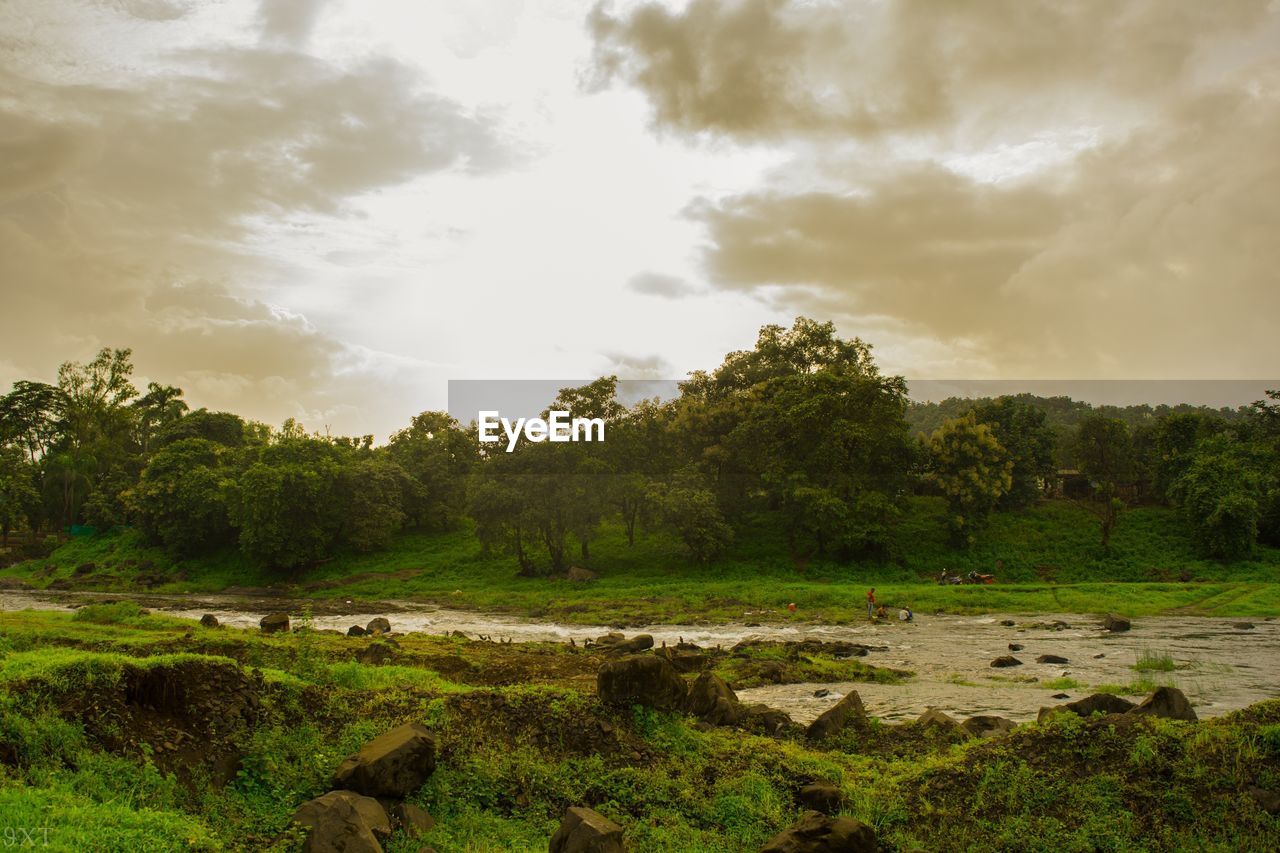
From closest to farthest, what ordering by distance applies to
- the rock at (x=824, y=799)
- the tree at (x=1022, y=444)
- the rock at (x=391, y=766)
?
the rock at (x=391, y=766) < the rock at (x=824, y=799) < the tree at (x=1022, y=444)

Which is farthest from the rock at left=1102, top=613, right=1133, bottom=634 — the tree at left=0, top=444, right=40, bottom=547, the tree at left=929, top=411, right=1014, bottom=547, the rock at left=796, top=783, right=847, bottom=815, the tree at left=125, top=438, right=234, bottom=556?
the tree at left=0, top=444, right=40, bottom=547

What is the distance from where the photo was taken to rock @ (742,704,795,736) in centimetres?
1465

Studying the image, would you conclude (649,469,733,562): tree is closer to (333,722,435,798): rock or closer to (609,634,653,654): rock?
(609,634,653,654): rock

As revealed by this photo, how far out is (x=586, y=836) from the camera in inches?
337

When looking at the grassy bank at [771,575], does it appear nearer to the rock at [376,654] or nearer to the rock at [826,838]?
the rock at [376,654]

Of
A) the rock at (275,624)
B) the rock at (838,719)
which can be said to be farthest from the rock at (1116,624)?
the rock at (275,624)

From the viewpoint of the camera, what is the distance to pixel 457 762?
36.3 ft

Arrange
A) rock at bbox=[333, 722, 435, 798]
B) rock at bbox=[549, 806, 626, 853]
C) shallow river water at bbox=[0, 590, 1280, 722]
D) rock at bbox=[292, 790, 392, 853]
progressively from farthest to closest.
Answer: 1. shallow river water at bbox=[0, 590, 1280, 722]
2. rock at bbox=[333, 722, 435, 798]
3. rock at bbox=[549, 806, 626, 853]
4. rock at bbox=[292, 790, 392, 853]

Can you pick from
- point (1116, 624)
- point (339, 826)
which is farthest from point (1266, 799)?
point (1116, 624)

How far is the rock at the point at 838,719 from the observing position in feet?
47.0

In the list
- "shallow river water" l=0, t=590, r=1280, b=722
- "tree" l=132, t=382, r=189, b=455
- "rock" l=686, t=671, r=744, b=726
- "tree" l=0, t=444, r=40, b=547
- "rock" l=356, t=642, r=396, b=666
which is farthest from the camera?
"tree" l=132, t=382, r=189, b=455

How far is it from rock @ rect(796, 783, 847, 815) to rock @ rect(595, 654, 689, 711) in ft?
10.9

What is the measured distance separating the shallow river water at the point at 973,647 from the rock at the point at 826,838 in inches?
333

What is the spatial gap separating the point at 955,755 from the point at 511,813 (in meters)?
6.85
